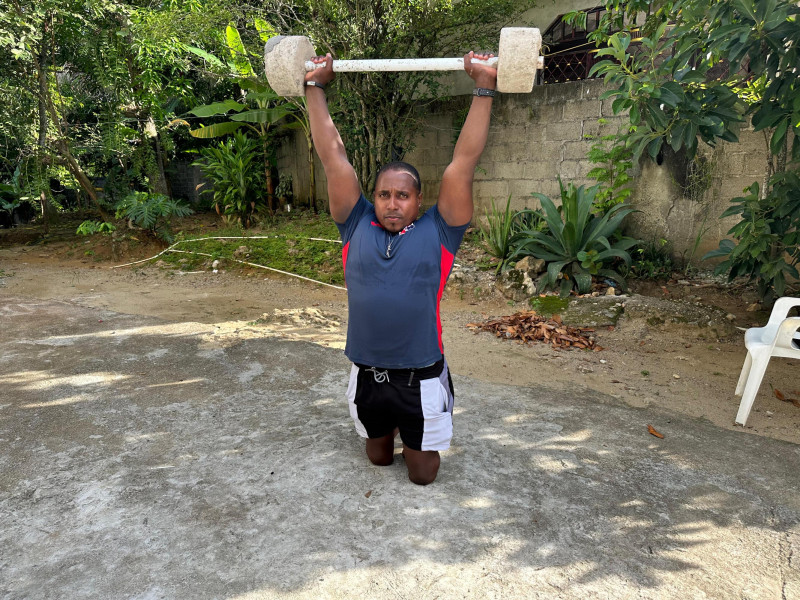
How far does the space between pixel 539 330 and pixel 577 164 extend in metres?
2.81

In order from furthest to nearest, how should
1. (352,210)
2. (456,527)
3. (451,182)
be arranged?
1. (352,210)
2. (451,182)
3. (456,527)

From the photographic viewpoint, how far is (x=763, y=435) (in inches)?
122

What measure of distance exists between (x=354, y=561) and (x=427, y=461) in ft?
1.99

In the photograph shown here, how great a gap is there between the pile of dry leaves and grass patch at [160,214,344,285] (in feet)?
7.70

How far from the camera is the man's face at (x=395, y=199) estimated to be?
94.6 inches

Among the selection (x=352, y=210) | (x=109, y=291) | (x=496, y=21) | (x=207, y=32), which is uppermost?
(x=496, y=21)

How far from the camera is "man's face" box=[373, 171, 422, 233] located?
240cm

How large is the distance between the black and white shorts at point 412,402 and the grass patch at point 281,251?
438cm

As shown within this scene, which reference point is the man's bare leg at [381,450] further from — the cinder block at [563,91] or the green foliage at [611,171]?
the cinder block at [563,91]

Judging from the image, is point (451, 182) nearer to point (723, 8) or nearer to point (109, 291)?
point (723, 8)

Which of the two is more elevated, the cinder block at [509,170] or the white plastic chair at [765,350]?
the cinder block at [509,170]

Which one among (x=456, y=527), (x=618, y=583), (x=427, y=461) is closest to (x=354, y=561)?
(x=456, y=527)

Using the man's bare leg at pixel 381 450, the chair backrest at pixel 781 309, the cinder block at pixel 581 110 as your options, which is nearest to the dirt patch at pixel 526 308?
the chair backrest at pixel 781 309

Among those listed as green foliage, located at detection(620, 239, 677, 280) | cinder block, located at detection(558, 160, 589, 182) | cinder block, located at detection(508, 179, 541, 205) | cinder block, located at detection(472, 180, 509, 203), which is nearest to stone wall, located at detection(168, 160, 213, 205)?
cinder block, located at detection(472, 180, 509, 203)
